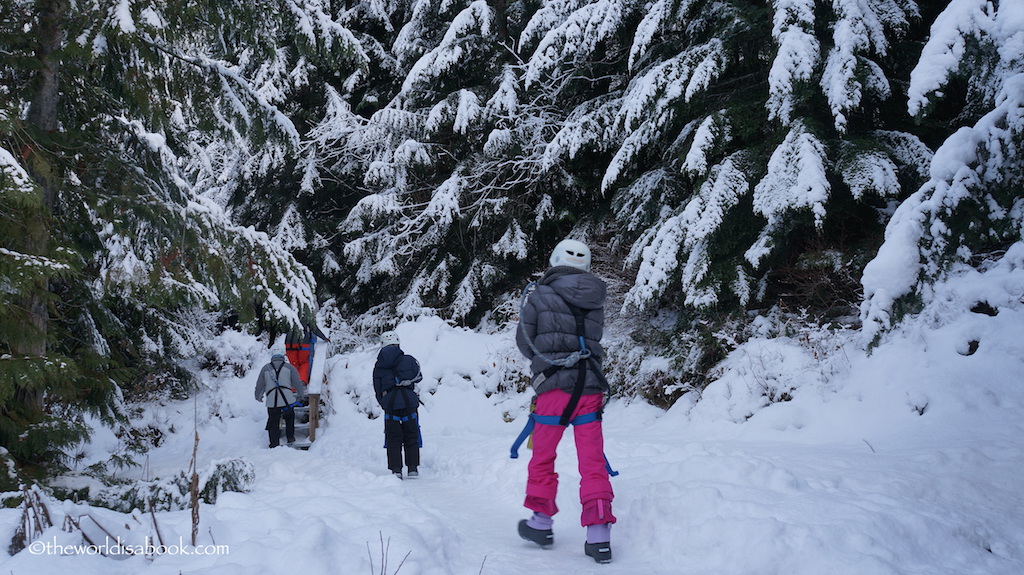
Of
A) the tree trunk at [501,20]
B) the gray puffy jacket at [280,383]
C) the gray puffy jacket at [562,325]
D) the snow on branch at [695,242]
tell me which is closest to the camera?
the gray puffy jacket at [562,325]

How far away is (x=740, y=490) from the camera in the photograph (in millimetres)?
3963

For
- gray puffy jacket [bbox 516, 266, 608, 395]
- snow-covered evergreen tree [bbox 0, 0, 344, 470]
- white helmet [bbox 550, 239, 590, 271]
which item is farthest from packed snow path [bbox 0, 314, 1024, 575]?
snow-covered evergreen tree [bbox 0, 0, 344, 470]

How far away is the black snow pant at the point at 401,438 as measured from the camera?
23.1 feet

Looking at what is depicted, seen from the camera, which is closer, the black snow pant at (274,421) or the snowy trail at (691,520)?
the snowy trail at (691,520)

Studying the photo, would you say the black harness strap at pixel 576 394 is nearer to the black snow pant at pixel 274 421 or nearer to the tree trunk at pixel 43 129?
the tree trunk at pixel 43 129

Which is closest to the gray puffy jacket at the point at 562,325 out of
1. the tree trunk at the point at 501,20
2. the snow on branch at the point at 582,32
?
the snow on branch at the point at 582,32

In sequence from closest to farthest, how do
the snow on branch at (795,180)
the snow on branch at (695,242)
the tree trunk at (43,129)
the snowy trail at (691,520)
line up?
the snowy trail at (691,520), the tree trunk at (43,129), the snow on branch at (795,180), the snow on branch at (695,242)

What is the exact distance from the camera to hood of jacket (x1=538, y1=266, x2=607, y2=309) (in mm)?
3994

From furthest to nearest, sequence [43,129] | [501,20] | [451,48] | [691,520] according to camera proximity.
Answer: [501,20] → [451,48] → [43,129] → [691,520]

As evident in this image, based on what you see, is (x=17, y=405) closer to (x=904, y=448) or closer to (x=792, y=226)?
(x=904, y=448)

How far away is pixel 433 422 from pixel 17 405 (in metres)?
6.06

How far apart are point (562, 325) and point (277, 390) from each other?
6.86 metres

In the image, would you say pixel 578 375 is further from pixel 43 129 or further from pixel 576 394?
pixel 43 129

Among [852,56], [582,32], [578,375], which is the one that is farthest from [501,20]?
[578,375]
